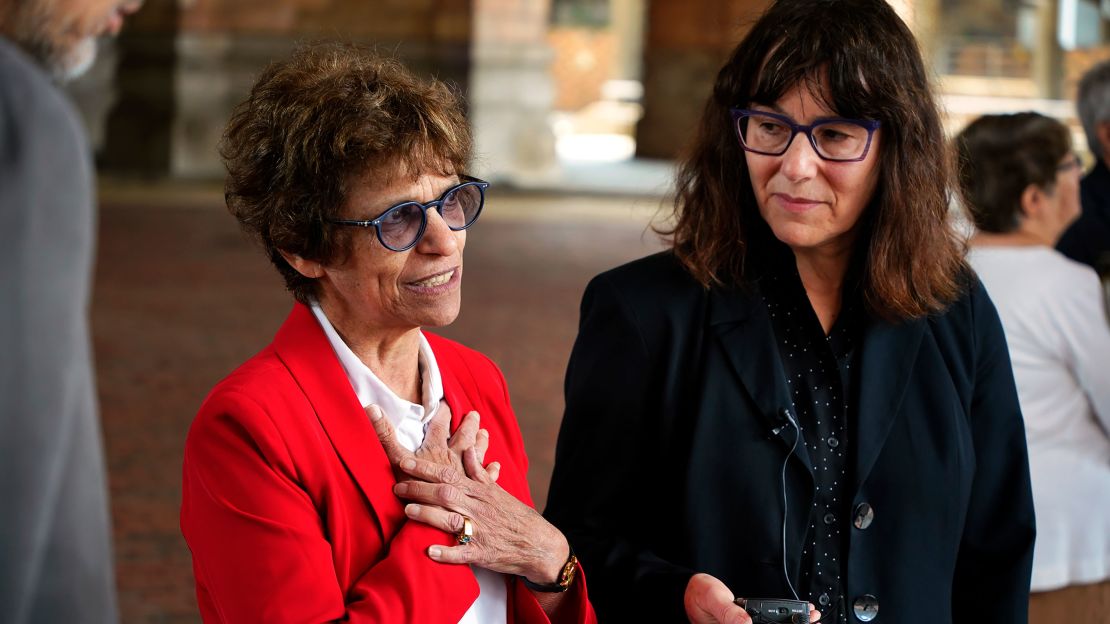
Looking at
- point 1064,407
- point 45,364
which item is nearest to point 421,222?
point 45,364

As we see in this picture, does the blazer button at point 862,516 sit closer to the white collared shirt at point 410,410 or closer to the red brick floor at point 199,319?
the white collared shirt at point 410,410

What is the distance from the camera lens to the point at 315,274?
2193 millimetres

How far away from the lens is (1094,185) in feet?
15.5

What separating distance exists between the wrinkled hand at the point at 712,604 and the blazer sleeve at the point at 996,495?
1.61 ft

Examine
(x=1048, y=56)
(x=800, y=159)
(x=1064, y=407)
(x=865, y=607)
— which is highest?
(x=1048, y=56)

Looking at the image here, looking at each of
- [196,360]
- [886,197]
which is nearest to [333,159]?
[886,197]

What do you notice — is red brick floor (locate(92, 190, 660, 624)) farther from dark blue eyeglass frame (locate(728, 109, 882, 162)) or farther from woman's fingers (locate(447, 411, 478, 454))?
woman's fingers (locate(447, 411, 478, 454))

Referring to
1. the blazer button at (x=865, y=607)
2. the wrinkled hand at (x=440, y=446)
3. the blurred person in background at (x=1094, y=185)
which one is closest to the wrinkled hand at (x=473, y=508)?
the wrinkled hand at (x=440, y=446)

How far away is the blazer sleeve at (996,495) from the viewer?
2.59 meters

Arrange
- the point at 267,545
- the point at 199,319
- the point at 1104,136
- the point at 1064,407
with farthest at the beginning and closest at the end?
1. the point at 199,319
2. the point at 1104,136
3. the point at 1064,407
4. the point at 267,545

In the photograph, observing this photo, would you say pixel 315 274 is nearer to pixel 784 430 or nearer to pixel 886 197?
pixel 784 430

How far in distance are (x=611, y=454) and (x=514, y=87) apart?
16.7 metres

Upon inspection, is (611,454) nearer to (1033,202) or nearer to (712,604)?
(712,604)

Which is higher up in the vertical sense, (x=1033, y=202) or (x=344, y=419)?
(x=1033, y=202)
